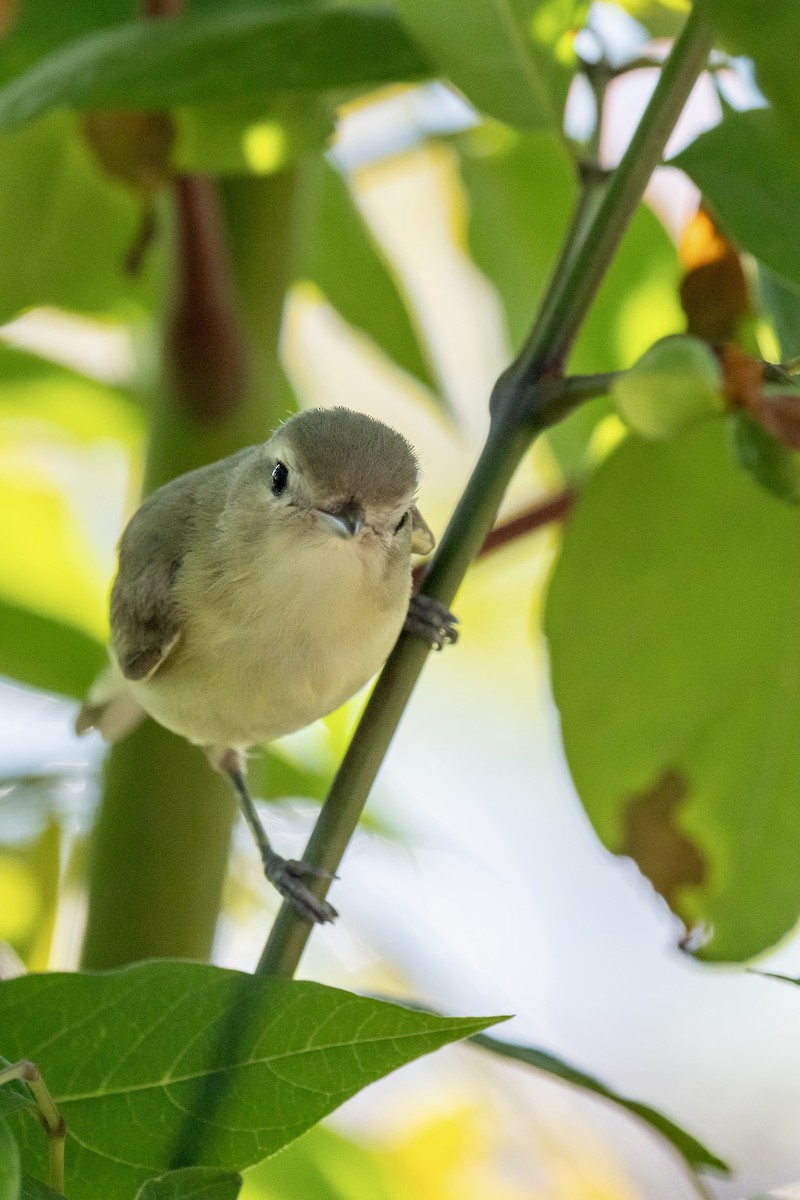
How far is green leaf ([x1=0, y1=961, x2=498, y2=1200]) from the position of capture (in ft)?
2.17

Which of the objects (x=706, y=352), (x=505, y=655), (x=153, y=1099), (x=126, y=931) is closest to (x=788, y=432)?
(x=706, y=352)

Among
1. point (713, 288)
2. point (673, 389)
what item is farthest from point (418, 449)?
point (673, 389)

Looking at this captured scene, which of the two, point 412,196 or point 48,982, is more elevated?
point 48,982

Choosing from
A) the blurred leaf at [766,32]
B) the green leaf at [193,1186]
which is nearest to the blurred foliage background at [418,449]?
the blurred leaf at [766,32]

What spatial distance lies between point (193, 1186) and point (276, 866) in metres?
0.73

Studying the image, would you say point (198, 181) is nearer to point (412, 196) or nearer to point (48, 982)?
point (48, 982)

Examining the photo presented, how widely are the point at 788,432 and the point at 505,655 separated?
1.58 metres

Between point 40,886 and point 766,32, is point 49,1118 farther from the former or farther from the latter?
point 40,886

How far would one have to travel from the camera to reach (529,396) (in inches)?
31.2

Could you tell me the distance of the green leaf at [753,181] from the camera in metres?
0.76

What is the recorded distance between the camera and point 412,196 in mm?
2508

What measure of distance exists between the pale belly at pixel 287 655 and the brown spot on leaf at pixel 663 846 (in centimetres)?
35

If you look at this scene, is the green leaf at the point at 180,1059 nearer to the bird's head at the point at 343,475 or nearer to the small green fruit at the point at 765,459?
the small green fruit at the point at 765,459

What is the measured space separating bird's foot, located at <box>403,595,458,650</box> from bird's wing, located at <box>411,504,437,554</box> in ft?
1.15
